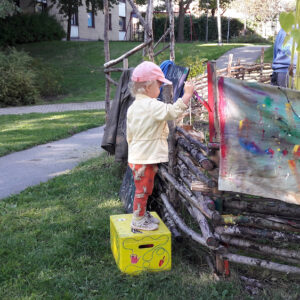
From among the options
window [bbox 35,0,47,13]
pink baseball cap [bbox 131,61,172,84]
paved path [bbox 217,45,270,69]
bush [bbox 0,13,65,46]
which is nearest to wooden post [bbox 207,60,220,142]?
pink baseball cap [bbox 131,61,172,84]

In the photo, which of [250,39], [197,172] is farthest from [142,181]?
[250,39]

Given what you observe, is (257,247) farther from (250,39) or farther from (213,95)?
(250,39)

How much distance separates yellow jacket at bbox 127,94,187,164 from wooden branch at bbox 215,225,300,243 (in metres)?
0.69

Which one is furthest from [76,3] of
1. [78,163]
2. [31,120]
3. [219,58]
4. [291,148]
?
[291,148]

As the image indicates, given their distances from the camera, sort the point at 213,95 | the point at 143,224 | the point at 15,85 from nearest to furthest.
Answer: the point at 213,95 → the point at 143,224 → the point at 15,85

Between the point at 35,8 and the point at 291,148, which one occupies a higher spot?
the point at 35,8

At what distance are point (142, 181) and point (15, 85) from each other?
13615mm

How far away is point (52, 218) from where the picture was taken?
Result: 4.25 meters

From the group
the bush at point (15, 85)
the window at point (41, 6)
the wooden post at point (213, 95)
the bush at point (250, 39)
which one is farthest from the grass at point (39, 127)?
the bush at point (250, 39)

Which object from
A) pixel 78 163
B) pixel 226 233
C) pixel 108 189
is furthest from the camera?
pixel 78 163

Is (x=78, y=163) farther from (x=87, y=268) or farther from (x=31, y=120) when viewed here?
(x=31, y=120)

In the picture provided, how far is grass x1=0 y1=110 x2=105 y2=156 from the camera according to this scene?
8.05 meters

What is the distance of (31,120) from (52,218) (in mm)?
7213

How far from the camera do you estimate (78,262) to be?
3377 mm
